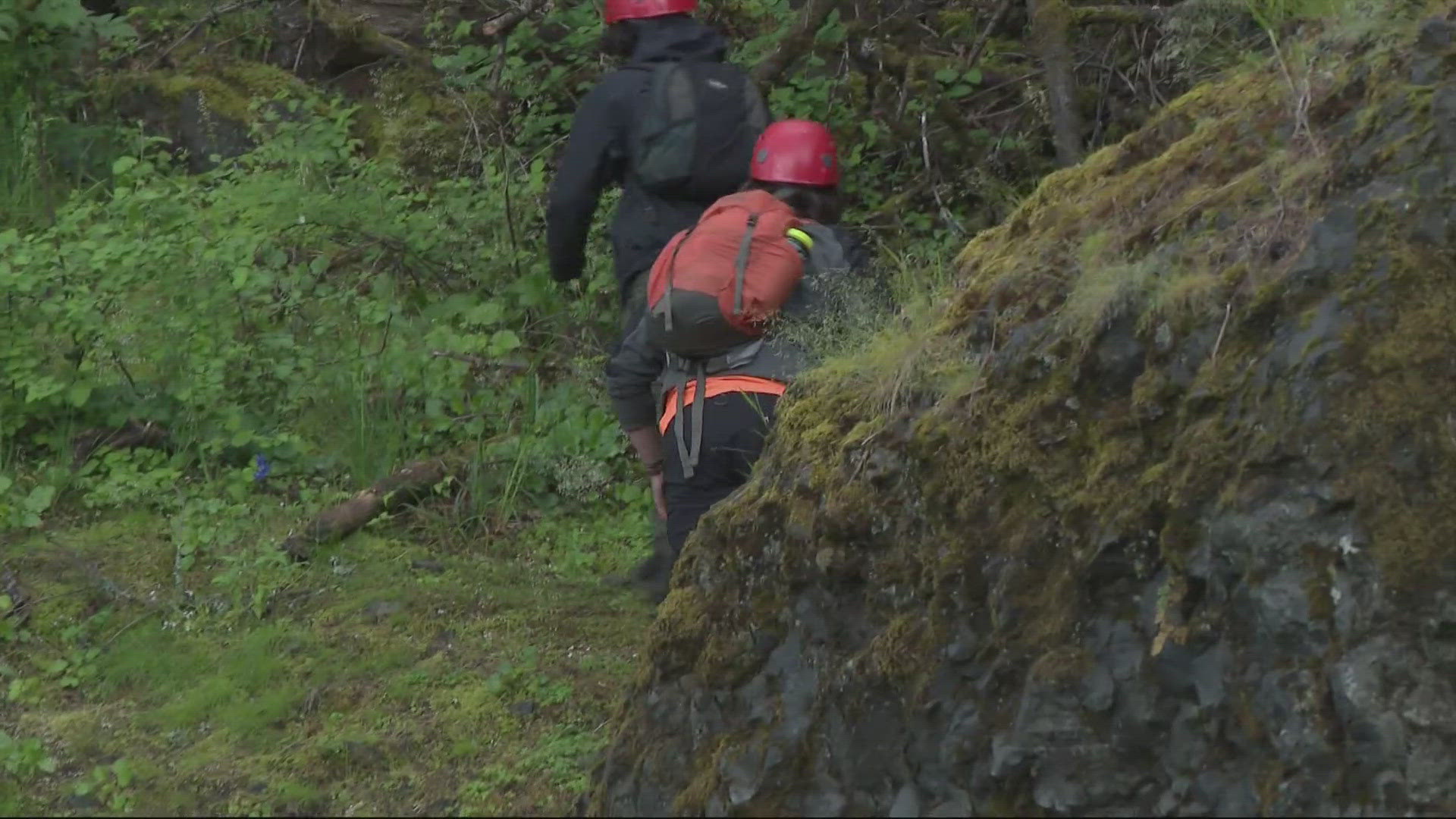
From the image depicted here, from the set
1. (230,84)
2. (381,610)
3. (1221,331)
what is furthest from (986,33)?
(230,84)

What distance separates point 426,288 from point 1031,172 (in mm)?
2995

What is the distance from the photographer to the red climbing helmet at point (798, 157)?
5.06 metres

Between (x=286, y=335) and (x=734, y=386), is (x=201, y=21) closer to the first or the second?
(x=286, y=335)

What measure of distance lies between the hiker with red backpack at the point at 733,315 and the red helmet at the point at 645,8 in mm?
700

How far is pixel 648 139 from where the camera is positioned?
18.1ft

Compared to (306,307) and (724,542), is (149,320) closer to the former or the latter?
(306,307)

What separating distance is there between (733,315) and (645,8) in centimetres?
147

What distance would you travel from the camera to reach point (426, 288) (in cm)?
820

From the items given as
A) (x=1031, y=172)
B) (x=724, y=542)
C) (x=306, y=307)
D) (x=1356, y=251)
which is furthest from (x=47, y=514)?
(x=1356, y=251)

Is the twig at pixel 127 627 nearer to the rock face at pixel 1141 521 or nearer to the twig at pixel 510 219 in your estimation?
the rock face at pixel 1141 521

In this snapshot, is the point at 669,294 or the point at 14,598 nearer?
the point at 669,294

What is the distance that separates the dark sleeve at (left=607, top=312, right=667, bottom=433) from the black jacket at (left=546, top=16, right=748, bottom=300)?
0.43m

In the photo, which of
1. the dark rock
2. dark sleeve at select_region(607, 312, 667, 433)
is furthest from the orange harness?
the dark rock

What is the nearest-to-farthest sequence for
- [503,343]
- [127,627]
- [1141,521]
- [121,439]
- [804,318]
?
[1141,521]
[804,318]
[127,627]
[121,439]
[503,343]
